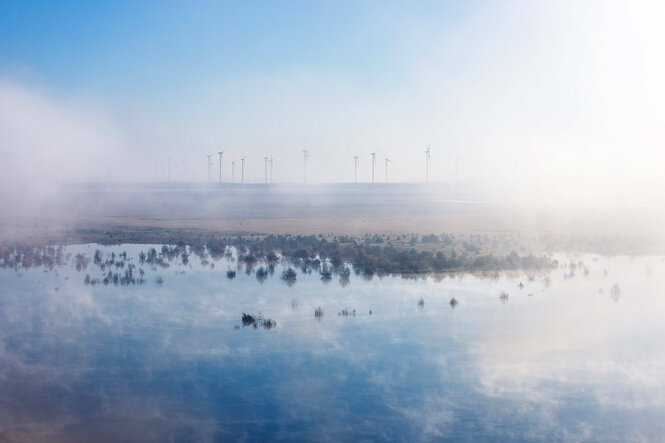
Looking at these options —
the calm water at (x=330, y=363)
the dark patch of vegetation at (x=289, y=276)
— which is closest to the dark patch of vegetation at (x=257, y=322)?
the calm water at (x=330, y=363)

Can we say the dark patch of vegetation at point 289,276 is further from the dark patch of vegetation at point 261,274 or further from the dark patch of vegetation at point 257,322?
the dark patch of vegetation at point 257,322

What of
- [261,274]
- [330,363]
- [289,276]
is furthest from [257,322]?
[261,274]

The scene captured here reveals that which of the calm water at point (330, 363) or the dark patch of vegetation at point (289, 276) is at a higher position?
the dark patch of vegetation at point (289, 276)

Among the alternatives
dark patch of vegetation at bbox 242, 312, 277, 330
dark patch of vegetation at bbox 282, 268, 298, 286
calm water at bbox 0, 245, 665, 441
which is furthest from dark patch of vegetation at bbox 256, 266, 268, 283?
dark patch of vegetation at bbox 242, 312, 277, 330

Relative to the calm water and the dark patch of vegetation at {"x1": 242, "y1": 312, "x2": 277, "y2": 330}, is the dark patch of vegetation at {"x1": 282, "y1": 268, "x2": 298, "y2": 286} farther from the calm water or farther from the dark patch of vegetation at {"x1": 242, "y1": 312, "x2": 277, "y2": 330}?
the dark patch of vegetation at {"x1": 242, "y1": 312, "x2": 277, "y2": 330}

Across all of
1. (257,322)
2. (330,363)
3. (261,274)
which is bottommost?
(330,363)

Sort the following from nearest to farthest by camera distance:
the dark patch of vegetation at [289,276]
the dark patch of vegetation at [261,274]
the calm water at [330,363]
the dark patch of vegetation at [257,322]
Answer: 1. the calm water at [330,363]
2. the dark patch of vegetation at [257,322]
3. the dark patch of vegetation at [289,276]
4. the dark patch of vegetation at [261,274]

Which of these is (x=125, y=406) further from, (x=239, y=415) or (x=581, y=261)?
(x=581, y=261)

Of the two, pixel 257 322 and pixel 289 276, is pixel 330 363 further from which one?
pixel 289 276
